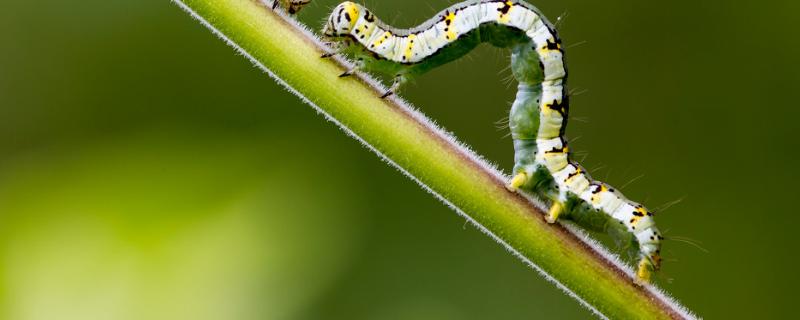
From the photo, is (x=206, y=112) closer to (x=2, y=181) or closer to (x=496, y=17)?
(x=2, y=181)

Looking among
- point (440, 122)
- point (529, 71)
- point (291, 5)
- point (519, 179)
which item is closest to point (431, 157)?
point (291, 5)

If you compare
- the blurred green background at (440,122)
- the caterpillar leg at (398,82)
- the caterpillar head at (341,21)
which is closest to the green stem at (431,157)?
the caterpillar leg at (398,82)

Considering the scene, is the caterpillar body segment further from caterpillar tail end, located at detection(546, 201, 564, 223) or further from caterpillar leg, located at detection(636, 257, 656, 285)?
caterpillar leg, located at detection(636, 257, 656, 285)

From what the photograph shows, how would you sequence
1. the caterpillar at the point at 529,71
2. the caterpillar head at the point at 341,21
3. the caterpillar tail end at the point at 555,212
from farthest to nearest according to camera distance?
the caterpillar at the point at 529,71, the caterpillar head at the point at 341,21, the caterpillar tail end at the point at 555,212

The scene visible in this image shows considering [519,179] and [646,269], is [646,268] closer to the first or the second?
[646,269]

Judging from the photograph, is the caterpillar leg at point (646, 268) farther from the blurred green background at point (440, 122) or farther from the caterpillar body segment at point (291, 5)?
the caterpillar body segment at point (291, 5)

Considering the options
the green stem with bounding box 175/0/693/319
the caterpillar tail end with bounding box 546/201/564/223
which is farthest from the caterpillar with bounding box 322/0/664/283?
the green stem with bounding box 175/0/693/319
